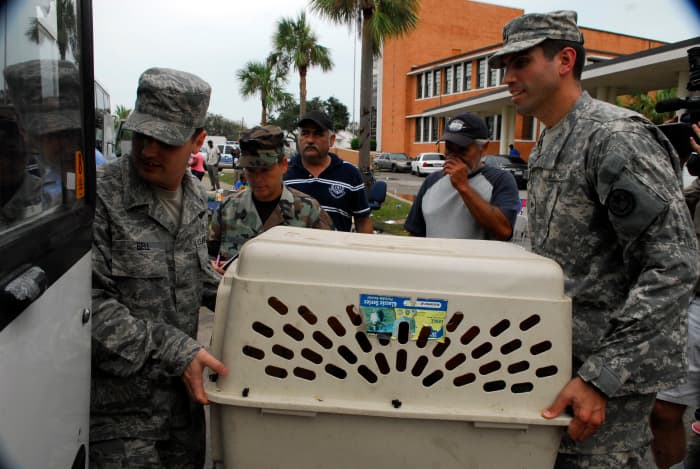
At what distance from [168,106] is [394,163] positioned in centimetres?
3551

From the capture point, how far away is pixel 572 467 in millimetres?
1576

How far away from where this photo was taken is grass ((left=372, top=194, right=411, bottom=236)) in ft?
36.6

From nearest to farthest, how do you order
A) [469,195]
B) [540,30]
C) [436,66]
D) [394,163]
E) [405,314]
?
[405,314], [540,30], [469,195], [394,163], [436,66]

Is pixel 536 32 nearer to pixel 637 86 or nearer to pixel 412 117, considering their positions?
pixel 637 86

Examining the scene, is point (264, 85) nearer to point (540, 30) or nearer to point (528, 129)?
point (528, 129)

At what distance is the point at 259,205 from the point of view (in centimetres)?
288

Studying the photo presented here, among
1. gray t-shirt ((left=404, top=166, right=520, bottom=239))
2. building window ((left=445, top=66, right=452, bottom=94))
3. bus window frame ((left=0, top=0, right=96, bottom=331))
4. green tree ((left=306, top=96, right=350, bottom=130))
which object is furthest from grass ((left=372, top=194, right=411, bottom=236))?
green tree ((left=306, top=96, right=350, bottom=130))

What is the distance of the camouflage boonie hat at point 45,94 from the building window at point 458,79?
40.0m

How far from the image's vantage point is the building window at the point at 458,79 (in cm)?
3893

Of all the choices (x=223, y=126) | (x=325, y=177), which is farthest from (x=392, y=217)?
(x=223, y=126)

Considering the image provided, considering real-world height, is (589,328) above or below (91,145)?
below

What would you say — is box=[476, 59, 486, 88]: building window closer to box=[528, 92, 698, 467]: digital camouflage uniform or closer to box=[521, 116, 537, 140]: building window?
box=[521, 116, 537, 140]: building window

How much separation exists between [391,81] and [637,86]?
86.3 ft

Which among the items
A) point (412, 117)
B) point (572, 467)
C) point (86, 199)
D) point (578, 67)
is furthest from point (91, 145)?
point (412, 117)
